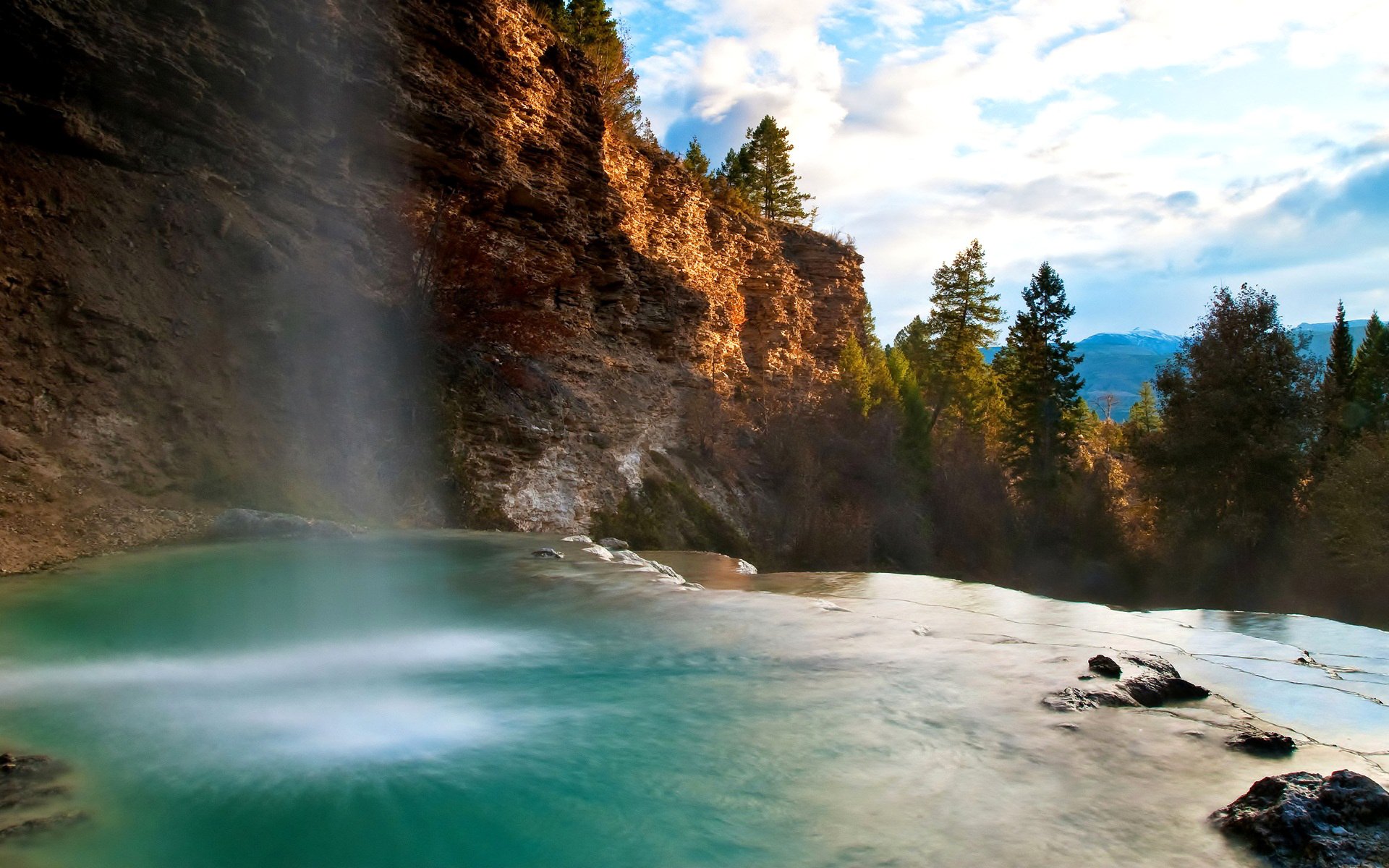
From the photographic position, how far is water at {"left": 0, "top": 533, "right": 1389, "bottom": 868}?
13.6 ft

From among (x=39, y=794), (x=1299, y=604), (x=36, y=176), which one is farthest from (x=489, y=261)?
(x=1299, y=604)

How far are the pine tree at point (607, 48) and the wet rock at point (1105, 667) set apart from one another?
29961 mm

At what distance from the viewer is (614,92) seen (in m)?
33.0

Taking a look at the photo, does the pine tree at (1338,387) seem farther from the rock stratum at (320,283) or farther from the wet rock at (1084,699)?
the wet rock at (1084,699)

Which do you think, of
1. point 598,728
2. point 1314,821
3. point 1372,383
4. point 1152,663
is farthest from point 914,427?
point 1314,821

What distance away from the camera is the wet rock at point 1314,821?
391cm

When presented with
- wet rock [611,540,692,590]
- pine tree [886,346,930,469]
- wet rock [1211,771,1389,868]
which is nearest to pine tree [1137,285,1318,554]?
pine tree [886,346,930,469]

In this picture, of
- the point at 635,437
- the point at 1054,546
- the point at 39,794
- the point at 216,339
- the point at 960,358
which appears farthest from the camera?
the point at 960,358

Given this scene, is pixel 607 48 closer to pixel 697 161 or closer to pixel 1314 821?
pixel 697 161

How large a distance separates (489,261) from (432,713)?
15.8 metres

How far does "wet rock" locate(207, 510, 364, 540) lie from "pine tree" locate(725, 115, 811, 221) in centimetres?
4342

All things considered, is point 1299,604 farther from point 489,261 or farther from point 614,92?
point 614,92

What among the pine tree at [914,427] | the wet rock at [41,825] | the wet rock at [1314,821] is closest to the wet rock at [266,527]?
the wet rock at [41,825]

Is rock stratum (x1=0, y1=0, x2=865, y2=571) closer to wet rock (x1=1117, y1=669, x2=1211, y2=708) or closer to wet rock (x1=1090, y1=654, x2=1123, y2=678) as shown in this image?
wet rock (x1=1090, y1=654, x2=1123, y2=678)
